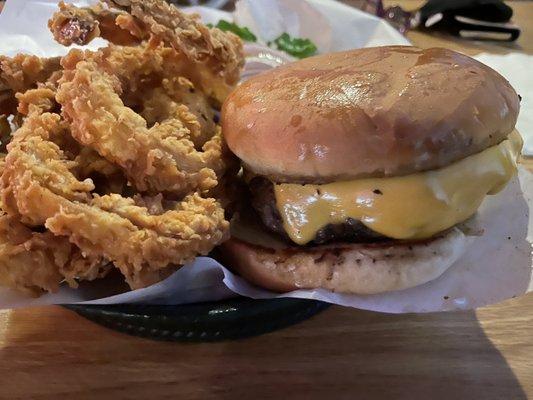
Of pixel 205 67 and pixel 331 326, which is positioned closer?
pixel 331 326

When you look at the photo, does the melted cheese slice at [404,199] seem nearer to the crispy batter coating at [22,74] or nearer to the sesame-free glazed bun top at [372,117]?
the sesame-free glazed bun top at [372,117]

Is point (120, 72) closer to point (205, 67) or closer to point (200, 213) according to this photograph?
point (205, 67)

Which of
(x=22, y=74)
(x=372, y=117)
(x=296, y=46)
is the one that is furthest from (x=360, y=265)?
(x=296, y=46)

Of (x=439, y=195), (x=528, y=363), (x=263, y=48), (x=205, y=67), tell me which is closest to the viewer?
(x=439, y=195)

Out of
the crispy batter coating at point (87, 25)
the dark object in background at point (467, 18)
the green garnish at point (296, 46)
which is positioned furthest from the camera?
the dark object in background at point (467, 18)

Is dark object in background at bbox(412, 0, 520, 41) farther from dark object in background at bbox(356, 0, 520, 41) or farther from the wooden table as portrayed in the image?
the wooden table

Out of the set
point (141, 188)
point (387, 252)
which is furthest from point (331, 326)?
point (141, 188)

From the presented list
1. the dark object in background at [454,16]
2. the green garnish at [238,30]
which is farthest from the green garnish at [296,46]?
the dark object in background at [454,16]
